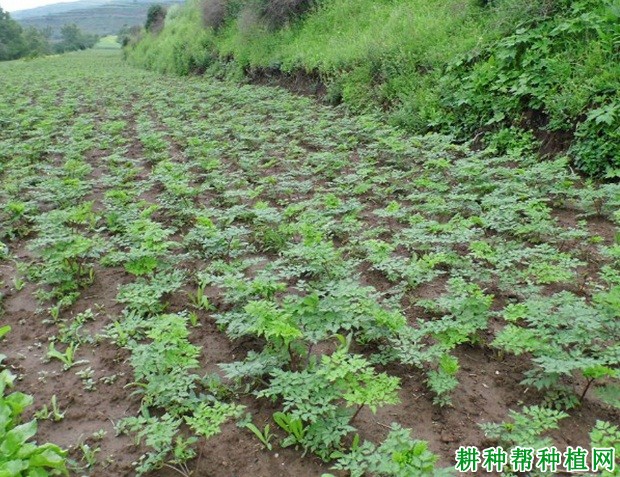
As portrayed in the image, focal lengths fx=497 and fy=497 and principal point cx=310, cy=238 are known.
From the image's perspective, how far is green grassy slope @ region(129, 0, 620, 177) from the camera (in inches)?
252

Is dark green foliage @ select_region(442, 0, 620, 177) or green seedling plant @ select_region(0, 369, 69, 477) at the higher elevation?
dark green foliage @ select_region(442, 0, 620, 177)

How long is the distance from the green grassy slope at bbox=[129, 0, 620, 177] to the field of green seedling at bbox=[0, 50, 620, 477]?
696 mm

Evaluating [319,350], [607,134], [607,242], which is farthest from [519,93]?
[319,350]

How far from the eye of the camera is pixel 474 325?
3.28m

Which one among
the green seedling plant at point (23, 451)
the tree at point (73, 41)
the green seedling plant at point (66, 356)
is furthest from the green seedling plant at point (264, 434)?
the tree at point (73, 41)

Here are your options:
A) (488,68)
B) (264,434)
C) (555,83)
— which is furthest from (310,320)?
(488,68)

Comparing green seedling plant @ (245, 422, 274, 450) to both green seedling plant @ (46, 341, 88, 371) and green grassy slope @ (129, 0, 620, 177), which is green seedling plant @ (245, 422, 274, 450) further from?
green grassy slope @ (129, 0, 620, 177)

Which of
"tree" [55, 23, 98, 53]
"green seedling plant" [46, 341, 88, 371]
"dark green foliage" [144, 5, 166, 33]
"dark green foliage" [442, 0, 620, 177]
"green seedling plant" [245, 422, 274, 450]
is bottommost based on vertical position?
"green seedling plant" [245, 422, 274, 450]

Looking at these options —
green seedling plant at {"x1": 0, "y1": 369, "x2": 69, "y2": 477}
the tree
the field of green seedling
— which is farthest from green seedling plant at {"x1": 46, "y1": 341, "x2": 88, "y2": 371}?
the tree

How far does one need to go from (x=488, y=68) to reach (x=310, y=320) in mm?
6324

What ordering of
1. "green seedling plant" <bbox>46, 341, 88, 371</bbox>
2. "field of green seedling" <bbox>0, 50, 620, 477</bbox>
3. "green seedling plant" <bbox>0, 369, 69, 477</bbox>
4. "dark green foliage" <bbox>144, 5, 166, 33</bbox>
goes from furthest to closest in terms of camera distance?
"dark green foliage" <bbox>144, 5, 166, 33</bbox> < "green seedling plant" <bbox>46, 341, 88, 371</bbox> < "field of green seedling" <bbox>0, 50, 620, 477</bbox> < "green seedling plant" <bbox>0, 369, 69, 477</bbox>

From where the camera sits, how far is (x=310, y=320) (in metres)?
3.11

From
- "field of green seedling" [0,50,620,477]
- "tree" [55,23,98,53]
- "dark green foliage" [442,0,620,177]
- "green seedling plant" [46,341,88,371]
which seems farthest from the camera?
"tree" [55,23,98,53]

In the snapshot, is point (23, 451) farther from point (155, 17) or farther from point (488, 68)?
point (155, 17)
